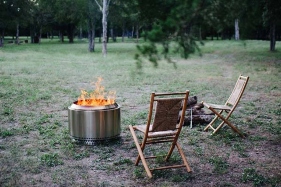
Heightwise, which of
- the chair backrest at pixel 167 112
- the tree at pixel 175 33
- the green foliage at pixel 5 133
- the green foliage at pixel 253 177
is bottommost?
the green foliage at pixel 253 177

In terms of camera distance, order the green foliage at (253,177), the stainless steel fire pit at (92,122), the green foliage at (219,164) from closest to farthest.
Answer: the green foliage at (253,177), the green foliage at (219,164), the stainless steel fire pit at (92,122)

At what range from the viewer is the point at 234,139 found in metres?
7.60

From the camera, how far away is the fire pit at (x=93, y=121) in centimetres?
A: 686

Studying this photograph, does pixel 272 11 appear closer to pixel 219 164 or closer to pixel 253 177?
pixel 219 164

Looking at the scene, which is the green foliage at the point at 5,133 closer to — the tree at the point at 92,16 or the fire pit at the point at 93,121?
the fire pit at the point at 93,121

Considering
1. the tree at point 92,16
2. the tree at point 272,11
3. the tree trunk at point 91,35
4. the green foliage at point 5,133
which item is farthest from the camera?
the tree trunk at point 91,35

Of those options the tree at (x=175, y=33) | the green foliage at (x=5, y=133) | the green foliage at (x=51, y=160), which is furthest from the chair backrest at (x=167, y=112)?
the green foliage at (x=5, y=133)

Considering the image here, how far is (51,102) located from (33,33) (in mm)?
56840

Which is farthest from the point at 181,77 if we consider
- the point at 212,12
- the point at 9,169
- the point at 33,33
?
the point at 33,33

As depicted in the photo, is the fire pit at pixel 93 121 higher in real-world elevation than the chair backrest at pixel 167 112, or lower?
lower

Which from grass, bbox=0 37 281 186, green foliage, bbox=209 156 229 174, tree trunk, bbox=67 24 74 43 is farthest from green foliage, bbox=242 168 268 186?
tree trunk, bbox=67 24 74 43

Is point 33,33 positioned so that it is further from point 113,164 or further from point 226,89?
point 113,164

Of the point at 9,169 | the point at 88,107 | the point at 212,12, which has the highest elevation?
the point at 212,12

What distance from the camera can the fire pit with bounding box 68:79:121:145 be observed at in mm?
6863
